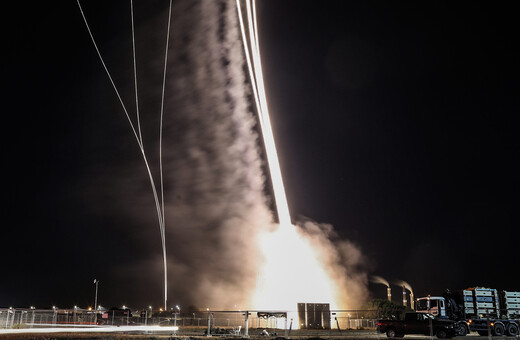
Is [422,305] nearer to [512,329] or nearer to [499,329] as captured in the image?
[499,329]

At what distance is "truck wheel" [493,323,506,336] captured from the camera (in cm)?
3647

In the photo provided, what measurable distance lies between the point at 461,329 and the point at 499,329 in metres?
2.65

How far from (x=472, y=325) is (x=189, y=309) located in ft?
344

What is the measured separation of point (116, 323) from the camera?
5803cm

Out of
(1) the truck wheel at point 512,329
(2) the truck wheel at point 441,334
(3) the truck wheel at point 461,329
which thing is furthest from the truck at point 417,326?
(1) the truck wheel at point 512,329

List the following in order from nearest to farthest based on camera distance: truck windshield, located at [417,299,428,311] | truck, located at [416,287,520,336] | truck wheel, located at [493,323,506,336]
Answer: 1. truck wheel, located at [493,323,506,336]
2. truck, located at [416,287,520,336]
3. truck windshield, located at [417,299,428,311]

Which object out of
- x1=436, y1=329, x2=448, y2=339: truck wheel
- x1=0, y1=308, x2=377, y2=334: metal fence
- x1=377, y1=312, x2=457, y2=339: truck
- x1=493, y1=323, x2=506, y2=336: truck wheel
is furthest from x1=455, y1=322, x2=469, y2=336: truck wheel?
x1=0, y1=308, x2=377, y2=334: metal fence

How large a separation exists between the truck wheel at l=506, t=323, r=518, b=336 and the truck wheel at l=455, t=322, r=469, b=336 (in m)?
2.89

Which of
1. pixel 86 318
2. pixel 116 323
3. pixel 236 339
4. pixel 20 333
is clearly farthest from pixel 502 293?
pixel 86 318

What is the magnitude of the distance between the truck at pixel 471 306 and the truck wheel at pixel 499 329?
0.70m

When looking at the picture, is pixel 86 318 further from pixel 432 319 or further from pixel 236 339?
pixel 432 319

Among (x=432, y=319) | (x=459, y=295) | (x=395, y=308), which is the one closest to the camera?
(x=432, y=319)

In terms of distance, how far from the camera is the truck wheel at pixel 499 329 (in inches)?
1436

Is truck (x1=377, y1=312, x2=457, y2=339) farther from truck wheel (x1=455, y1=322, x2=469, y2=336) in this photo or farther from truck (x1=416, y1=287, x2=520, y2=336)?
truck (x1=416, y1=287, x2=520, y2=336)
